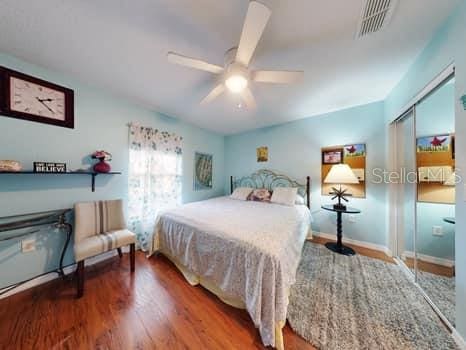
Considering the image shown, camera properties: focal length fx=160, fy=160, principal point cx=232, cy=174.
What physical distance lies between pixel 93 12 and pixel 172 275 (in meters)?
2.54

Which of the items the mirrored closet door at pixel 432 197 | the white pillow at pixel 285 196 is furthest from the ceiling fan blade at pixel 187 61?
the white pillow at pixel 285 196

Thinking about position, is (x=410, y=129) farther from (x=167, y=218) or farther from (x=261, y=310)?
(x=167, y=218)

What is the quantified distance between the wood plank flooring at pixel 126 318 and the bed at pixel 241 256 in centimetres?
16

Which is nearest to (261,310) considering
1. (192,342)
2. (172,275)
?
(192,342)

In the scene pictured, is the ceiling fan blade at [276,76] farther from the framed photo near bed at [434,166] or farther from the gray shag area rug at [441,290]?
the gray shag area rug at [441,290]

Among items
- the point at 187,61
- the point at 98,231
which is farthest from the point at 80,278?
the point at 187,61

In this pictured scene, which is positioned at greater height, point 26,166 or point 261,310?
point 26,166

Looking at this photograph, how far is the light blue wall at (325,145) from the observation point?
2.55m

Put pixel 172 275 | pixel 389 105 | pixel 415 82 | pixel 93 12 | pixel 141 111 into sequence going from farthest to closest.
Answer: pixel 141 111 < pixel 389 105 < pixel 172 275 < pixel 415 82 < pixel 93 12

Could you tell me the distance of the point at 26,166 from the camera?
1674 mm

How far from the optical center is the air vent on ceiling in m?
1.05

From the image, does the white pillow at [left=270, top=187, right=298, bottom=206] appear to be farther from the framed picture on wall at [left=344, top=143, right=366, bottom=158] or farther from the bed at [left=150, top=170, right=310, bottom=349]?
the framed picture on wall at [left=344, top=143, right=366, bottom=158]

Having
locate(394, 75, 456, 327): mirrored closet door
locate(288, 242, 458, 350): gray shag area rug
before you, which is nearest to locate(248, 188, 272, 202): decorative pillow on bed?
locate(288, 242, 458, 350): gray shag area rug

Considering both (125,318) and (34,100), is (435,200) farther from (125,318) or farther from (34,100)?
(34,100)
